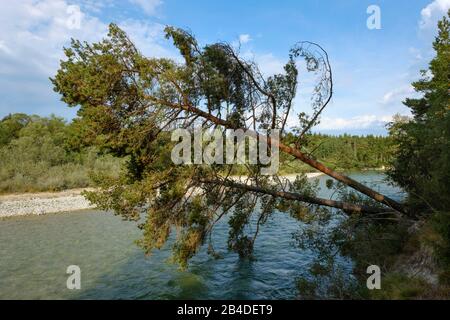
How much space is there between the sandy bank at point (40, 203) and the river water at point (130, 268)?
8.06 m

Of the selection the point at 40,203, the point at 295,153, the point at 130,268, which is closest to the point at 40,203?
the point at 40,203

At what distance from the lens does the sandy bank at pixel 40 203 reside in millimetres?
33094

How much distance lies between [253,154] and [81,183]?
43390mm

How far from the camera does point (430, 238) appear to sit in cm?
953

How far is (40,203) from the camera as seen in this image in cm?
3719

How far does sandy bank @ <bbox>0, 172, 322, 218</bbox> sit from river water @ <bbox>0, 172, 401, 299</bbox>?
317 inches

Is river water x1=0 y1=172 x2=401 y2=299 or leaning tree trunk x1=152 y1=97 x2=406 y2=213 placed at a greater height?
leaning tree trunk x1=152 y1=97 x2=406 y2=213

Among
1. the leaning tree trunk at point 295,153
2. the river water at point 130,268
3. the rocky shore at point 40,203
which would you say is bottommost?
the river water at point 130,268

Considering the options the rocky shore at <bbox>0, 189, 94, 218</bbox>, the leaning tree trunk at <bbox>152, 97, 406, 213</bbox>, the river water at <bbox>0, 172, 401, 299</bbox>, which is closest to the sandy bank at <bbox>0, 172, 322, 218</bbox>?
the rocky shore at <bbox>0, 189, 94, 218</bbox>

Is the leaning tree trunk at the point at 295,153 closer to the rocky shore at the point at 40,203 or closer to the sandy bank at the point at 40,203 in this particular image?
the sandy bank at the point at 40,203

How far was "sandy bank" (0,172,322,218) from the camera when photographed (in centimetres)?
3309

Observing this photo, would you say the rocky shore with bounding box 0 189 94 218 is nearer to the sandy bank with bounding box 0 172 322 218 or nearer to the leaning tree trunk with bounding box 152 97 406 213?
the sandy bank with bounding box 0 172 322 218

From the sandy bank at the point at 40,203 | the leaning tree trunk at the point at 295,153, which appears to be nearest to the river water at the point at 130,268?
the leaning tree trunk at the point at 295,153
